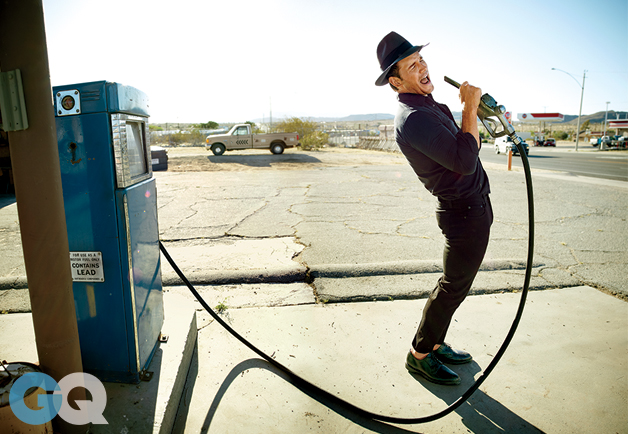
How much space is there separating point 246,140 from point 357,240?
16885mm

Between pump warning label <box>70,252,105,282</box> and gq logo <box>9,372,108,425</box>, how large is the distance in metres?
0.43

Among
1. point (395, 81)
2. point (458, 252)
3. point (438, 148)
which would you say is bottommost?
point (458, 252)

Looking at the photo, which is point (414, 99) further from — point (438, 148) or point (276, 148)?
point (276, 148)

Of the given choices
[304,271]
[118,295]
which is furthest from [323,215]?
[118,295]

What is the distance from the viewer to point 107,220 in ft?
5.98

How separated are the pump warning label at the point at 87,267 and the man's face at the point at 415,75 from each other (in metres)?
1.88

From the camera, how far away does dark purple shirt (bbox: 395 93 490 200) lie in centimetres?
202

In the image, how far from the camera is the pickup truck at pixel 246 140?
66.7ft

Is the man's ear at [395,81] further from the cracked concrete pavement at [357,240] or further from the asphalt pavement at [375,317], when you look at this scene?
the cracked concrete pavement at [357,240]

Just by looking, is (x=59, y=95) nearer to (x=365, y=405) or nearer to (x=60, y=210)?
(x=60, y=210)

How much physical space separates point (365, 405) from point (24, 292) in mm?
3133

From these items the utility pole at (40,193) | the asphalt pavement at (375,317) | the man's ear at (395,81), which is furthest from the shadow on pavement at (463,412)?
the man's ear at (395,81)

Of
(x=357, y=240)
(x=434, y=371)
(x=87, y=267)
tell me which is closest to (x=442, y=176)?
(x=434, y=371)

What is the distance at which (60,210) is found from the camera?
5.19ft
